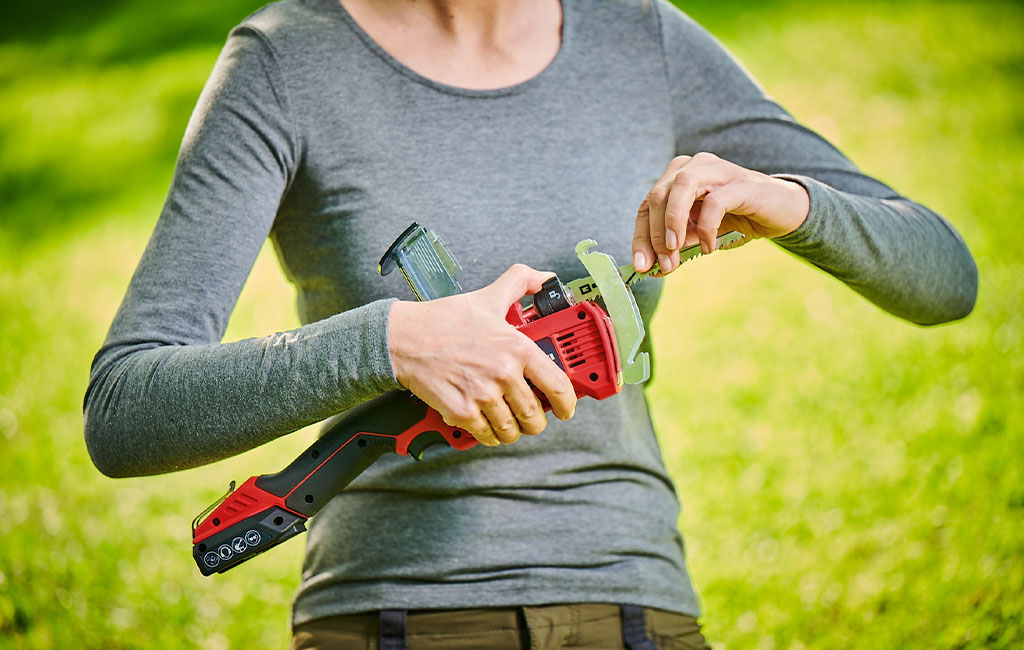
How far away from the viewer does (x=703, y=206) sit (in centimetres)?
127

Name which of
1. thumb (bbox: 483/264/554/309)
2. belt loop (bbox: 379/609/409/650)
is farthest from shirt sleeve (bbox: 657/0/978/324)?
belt loop (bbox: 379/609/409/650)

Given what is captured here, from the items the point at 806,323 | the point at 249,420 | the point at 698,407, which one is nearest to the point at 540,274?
the point at 249,420

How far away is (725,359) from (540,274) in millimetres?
2993

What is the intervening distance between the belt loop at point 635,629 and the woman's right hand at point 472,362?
478 mm

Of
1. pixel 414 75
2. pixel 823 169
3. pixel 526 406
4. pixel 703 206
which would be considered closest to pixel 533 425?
pixel 526 406

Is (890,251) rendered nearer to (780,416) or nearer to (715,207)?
(715,207)

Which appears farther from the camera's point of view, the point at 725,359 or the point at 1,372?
the point at 1,372

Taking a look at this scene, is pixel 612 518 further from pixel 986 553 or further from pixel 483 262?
pixel 986 553

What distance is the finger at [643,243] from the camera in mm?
1297

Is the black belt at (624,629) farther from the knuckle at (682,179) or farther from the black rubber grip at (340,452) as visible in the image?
the knuckle at (682,179)

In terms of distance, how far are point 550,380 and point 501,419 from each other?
3.1 inches

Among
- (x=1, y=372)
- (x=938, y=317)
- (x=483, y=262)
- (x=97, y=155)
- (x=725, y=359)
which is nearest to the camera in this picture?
(x=483, y=262)

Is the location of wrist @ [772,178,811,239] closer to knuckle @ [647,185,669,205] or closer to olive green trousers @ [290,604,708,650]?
knuckle @ [647,185,669,205]

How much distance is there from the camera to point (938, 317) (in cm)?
163
